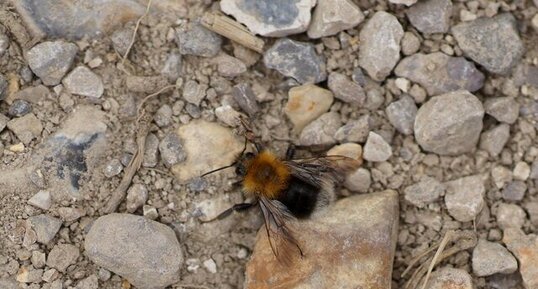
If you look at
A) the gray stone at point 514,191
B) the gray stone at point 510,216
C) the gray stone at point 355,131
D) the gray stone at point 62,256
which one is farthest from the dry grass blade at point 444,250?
the gray stone at point 62,256

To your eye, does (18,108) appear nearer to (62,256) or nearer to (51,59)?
(51,59)

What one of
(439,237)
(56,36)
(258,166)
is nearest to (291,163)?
(258,166)

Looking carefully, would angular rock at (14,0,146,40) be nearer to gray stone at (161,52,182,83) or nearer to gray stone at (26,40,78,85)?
gray stone at (26,40,78,85)

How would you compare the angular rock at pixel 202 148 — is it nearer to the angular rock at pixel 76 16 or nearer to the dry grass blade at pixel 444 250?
the angular rock at pixel 76 16

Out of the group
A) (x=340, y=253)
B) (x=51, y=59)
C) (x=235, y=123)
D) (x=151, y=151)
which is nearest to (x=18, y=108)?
(x=51, y=59)

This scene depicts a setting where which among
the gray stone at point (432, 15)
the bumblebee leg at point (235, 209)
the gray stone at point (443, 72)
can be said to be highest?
the gray stone at point (432, 15)

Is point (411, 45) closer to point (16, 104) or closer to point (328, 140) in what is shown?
point (328, 140)
